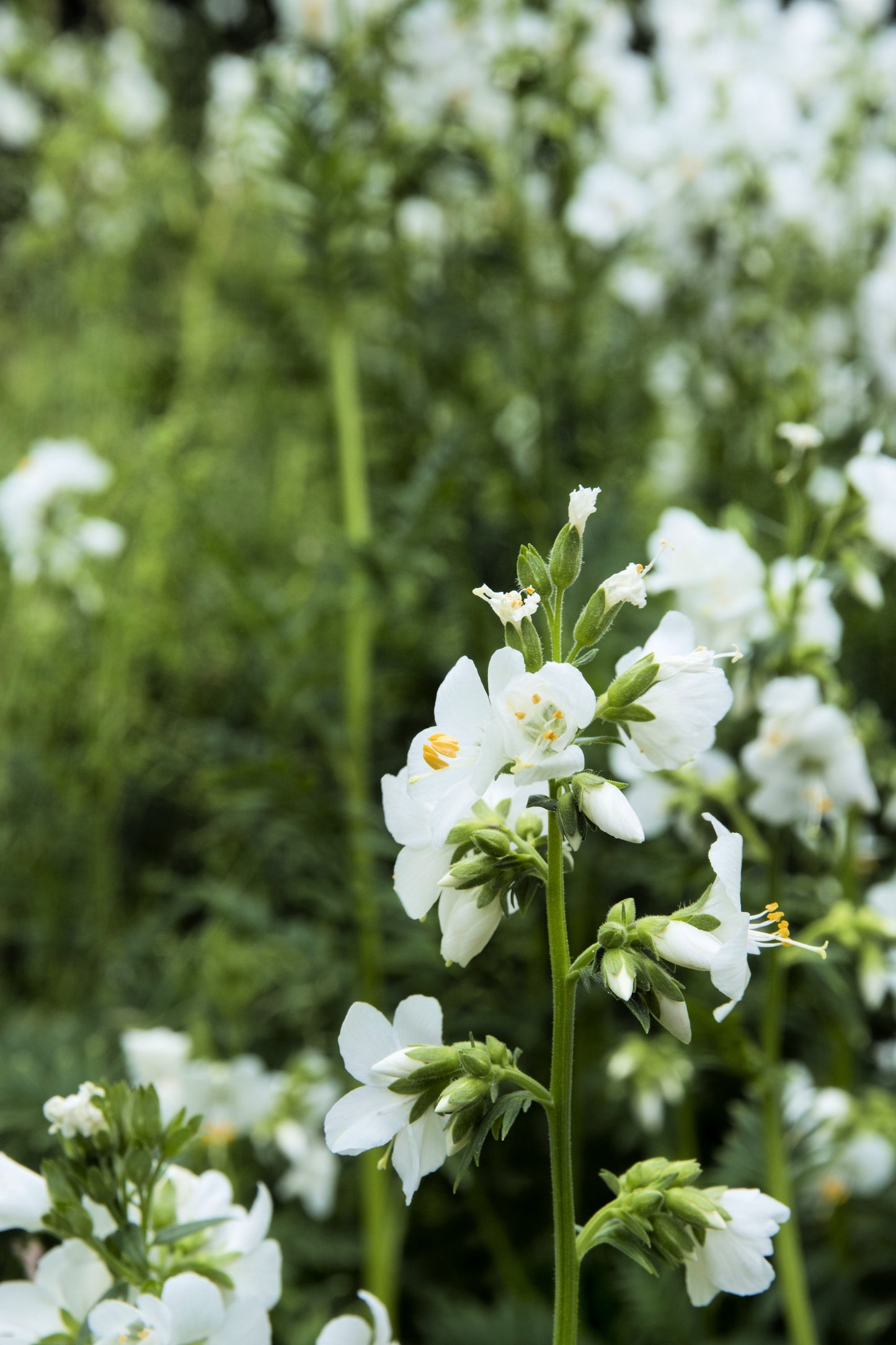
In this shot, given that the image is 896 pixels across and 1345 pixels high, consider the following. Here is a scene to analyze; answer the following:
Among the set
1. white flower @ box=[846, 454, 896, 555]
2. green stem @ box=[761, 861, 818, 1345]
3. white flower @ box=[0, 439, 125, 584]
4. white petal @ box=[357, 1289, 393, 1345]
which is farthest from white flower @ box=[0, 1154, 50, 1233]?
white flower @ box=[0, 439, 125, 584]

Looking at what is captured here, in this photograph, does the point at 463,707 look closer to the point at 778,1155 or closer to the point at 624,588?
the point at 624,588

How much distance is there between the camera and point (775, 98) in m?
2.84

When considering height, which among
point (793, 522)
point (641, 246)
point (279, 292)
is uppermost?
point (279, 292)

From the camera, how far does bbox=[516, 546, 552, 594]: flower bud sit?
747 millimetres

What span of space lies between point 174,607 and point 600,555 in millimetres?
1452

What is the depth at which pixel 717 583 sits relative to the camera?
139 centimetres

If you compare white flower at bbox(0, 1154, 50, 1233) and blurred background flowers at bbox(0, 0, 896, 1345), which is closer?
white flower at bbox(0, 1154, 50, 1233)

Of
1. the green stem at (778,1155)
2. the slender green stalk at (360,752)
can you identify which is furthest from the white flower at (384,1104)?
the slender green stalk at (360,752)

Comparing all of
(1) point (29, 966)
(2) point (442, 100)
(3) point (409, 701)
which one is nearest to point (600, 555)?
(3) point (409, 701)

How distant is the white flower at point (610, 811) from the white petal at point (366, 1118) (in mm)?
220

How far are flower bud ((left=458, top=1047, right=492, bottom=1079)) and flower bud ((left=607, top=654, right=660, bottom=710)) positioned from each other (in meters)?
0.23

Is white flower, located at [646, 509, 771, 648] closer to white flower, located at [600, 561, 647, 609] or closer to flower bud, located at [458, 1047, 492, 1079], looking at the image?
white flower, located at [600, 561, 647, 609]

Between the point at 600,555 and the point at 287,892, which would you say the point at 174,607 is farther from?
the point at 600,555

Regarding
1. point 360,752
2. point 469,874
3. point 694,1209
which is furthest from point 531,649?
point 360,752
